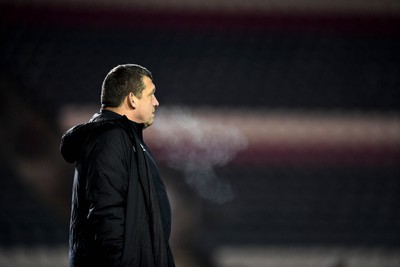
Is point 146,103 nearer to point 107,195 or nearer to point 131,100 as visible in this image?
point 131,100

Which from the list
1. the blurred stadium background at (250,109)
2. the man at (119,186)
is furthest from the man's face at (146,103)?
the blurred stadium background at (250,109)

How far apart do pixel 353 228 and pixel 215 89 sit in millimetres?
→ 1877

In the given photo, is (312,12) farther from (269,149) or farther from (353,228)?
(353,228)

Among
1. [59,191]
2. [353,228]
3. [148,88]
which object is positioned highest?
[148,88]

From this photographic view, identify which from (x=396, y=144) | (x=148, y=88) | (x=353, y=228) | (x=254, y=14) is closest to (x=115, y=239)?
(x=148, y=88)

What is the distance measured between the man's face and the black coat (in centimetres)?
4

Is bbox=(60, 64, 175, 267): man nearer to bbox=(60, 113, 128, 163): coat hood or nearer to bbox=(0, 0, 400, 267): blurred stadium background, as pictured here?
bbox=(60, 113, 128, 163): coat hood

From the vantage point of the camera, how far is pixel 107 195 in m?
1.35

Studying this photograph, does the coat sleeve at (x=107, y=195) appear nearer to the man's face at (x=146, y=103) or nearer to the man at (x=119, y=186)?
the man at (x=119, y=186)

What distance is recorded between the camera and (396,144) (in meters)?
5.68

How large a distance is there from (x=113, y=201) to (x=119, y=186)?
40 millimetres

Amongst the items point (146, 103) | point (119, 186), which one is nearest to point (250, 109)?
point (146, 103)

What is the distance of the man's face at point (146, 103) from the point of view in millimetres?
1493

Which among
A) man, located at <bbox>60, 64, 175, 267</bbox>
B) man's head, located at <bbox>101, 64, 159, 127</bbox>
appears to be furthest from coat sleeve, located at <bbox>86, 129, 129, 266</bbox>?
man's head, located at <bbox>101, 64, 159, 127</bbox>
